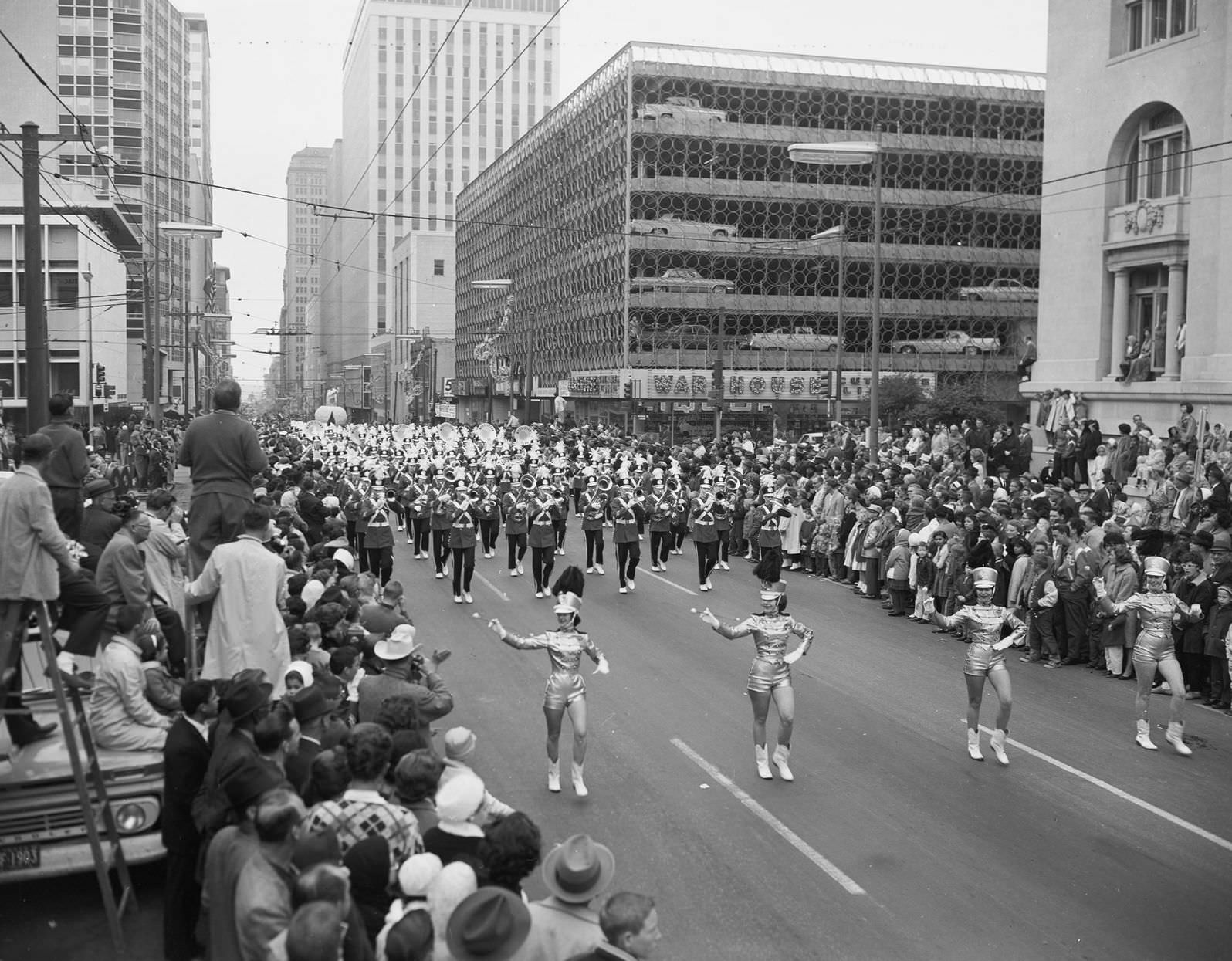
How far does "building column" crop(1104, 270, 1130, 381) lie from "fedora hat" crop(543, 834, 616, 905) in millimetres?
27808

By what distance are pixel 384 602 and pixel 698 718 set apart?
9.99ft

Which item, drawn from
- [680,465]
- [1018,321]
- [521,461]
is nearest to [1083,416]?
[680,465]

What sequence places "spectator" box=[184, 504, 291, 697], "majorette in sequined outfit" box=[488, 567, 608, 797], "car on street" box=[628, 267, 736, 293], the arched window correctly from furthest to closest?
1. "car on street" box=[628, 267, 736, 293]
2. the arched window
3. "majorette in sequined outfit" box=[488, 567, 608, 797]
4. "spectator" box=[184, 504, 291, 697]

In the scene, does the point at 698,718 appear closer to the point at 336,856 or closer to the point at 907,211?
the point at 336,856

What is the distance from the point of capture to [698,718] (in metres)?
11.1

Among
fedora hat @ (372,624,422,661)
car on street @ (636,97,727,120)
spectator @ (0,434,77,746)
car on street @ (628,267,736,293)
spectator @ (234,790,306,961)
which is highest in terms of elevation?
car on street @ (636,97,727,120)

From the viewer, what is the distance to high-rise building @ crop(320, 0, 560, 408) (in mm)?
140375

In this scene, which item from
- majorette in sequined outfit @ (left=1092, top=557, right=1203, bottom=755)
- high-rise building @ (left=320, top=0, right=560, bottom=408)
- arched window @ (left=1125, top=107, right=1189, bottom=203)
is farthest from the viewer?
high-rise building @ (left=320, top=0, right=560, bottom=408)

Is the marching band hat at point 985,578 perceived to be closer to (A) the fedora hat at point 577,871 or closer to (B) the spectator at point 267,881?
(A) the fedora hat at point 577,871

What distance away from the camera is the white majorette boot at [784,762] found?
927 cm

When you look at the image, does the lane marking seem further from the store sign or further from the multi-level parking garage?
the store sign

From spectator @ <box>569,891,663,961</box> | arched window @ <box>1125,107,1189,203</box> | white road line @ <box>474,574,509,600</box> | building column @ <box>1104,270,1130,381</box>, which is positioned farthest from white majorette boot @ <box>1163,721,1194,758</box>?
building column @ <box>1104,270,1130,381</box>

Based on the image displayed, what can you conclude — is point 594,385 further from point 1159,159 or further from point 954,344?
point 1159,159

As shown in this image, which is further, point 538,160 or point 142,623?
point 538,160
